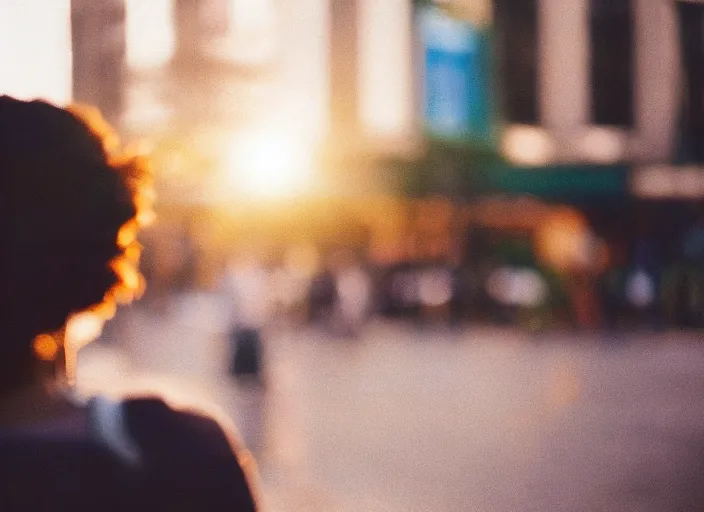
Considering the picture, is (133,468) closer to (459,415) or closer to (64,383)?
(64,383)

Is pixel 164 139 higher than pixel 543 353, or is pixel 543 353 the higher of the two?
pixel 164 139

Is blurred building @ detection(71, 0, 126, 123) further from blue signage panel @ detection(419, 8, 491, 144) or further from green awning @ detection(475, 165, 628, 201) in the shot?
green awning @ detection(475, 165, 628, 201)

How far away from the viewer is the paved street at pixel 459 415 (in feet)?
18.2

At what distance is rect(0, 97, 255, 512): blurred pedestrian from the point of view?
108 cm

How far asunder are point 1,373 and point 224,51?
19258 millimetres

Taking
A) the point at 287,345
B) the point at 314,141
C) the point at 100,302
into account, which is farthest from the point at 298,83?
the point at 100,302

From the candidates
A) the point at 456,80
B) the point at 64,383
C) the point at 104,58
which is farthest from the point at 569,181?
the point at 64,383

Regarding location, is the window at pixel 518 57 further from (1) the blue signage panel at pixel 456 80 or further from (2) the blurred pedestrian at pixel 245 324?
(2) the blurred pedestrian at pixel 245 324

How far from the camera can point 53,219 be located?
114 cm

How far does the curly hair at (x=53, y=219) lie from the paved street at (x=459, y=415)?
10.2 inches

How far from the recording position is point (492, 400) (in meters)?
9.06

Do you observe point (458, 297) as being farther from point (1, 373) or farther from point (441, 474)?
point (1, 373)

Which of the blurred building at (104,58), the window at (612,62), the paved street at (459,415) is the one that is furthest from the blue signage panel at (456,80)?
the blurred building at (104,58)

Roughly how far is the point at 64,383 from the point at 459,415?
7.30m
